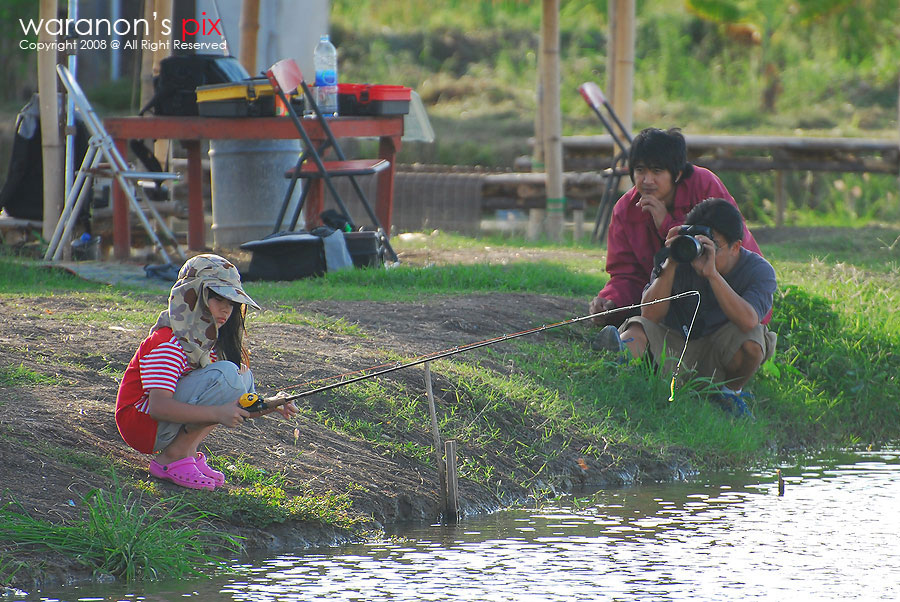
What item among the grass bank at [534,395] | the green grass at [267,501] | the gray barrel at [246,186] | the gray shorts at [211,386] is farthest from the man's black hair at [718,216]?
the gray barrel at [246,186]

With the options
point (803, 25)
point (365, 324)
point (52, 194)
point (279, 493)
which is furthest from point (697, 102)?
point (279, 493)

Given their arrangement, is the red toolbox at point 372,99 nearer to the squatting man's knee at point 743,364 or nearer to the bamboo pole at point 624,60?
the bamboo pole at point 624,60

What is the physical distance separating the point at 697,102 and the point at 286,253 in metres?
14.6

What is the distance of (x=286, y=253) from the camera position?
8.20 metres

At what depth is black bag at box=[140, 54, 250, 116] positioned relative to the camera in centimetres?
891

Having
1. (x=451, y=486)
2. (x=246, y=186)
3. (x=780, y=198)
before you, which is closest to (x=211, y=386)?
(x=451, y=486)

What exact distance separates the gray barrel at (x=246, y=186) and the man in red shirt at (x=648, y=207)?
3.71 meters

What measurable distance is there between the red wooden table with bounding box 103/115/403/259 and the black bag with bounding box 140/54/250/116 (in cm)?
25

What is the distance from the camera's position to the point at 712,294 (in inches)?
241

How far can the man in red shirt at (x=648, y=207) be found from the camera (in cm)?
617

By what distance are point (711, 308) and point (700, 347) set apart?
209mm

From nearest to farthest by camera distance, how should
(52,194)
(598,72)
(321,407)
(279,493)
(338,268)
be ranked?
(279,493), (321,407), (338,268), (52,194), (598,72)

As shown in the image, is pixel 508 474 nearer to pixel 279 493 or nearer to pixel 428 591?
pixel 279 493

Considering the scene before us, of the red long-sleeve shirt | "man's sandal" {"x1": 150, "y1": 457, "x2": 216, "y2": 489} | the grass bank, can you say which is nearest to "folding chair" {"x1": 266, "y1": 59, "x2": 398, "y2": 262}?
the grass bank
